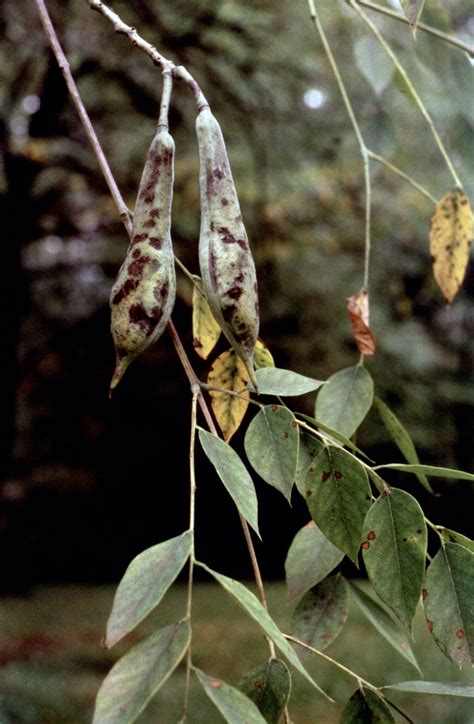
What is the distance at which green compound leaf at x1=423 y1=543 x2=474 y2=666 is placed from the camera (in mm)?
467

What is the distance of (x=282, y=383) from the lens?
50 cm

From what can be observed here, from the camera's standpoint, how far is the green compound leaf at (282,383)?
49cm

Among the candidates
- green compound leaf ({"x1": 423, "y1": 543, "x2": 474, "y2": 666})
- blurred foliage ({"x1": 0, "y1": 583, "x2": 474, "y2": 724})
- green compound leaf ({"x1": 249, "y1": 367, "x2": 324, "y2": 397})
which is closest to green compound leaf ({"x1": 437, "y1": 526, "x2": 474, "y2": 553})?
green compound leaf ({"x1": 423, "y1": 543, "x2": 474, "y2": 666})

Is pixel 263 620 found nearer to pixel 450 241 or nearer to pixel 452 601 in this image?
pixel 452 601

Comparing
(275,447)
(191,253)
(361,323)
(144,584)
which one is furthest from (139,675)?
(191,253)

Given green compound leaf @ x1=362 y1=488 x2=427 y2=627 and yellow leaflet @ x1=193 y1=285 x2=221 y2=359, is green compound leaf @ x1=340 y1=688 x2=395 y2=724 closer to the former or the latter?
green compound leaf @ x1=362 y1=488 x2=427 y2=627

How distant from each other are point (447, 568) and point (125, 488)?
582 centimetres

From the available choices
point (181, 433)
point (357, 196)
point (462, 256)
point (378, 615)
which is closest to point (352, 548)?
point (378, 615)

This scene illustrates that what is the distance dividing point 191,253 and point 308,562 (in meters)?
3.06

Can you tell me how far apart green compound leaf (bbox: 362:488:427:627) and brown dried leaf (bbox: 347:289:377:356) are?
25 cm

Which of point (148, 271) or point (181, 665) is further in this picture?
point (181, 665)

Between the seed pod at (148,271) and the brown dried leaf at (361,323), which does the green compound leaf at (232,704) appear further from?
the brown dried leaf at (361,323)

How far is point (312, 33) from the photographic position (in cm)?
380

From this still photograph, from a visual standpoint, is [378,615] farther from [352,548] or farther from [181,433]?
[181,433]
